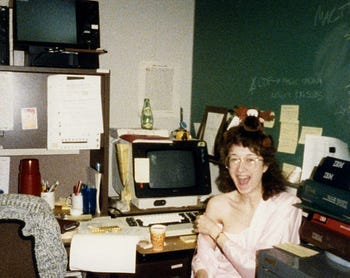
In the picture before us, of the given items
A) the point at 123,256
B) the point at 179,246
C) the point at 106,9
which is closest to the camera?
the point at 123,256

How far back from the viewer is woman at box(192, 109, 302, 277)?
1807 mm

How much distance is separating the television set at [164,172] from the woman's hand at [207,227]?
477mm

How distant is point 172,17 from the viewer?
2.86 meters

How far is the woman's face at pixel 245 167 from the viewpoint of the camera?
186cm

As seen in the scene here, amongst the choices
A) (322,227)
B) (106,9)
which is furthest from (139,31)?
(322,227)

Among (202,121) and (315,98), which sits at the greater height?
(315,98)

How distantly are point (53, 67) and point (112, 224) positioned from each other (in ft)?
2.87

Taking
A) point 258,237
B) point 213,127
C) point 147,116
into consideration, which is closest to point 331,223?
point 258,237

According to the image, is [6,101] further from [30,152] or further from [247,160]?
[247,160]

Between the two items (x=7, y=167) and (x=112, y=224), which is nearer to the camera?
(x=112, y=224)

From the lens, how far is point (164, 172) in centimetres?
238

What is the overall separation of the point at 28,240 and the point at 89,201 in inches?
33.5

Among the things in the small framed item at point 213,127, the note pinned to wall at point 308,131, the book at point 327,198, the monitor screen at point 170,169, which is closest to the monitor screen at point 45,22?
the monitor screen at point 170,169

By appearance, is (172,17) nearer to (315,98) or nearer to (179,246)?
(315,98)
